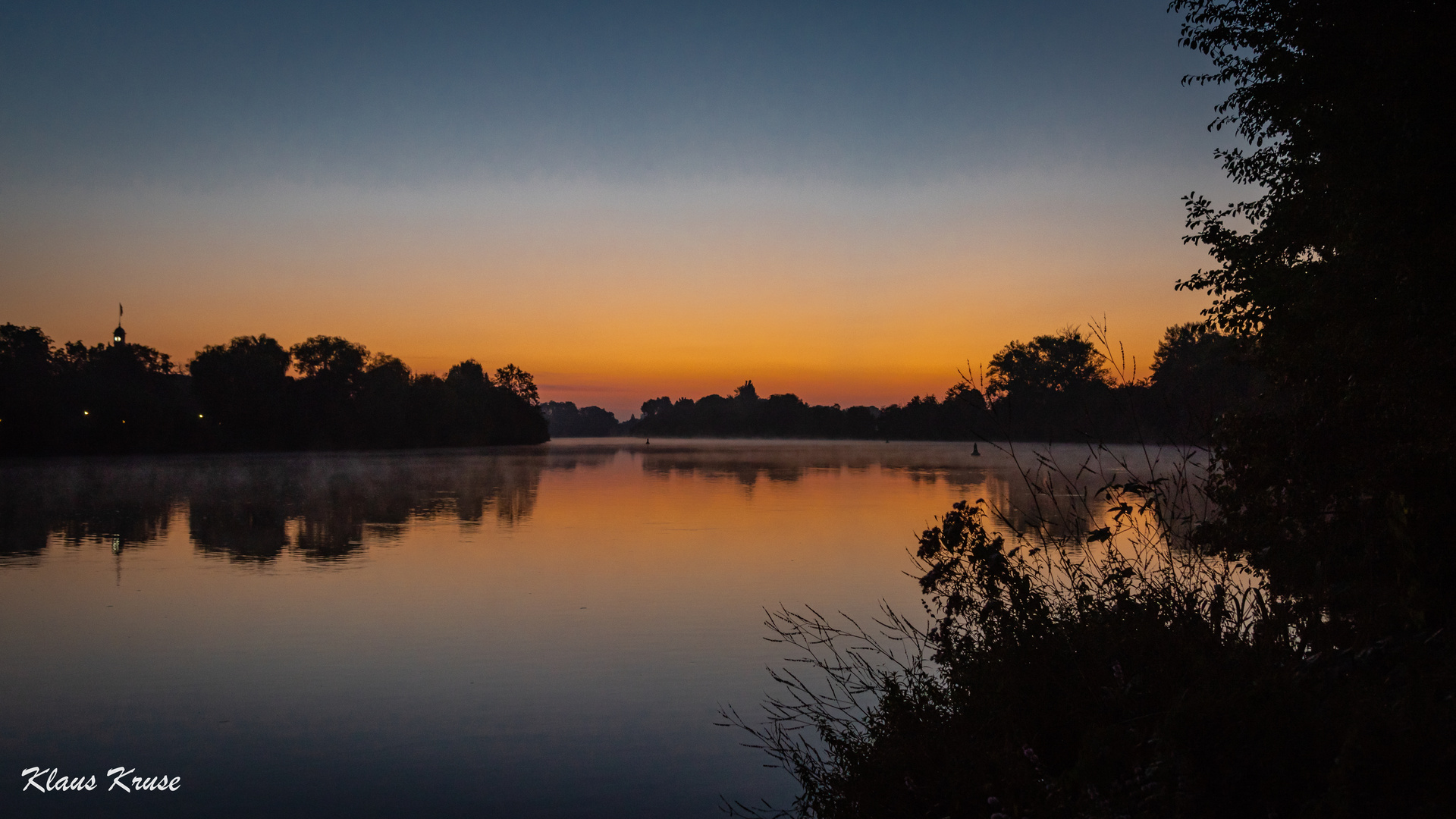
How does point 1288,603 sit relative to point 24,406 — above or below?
below

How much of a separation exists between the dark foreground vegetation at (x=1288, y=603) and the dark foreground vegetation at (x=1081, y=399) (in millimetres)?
570

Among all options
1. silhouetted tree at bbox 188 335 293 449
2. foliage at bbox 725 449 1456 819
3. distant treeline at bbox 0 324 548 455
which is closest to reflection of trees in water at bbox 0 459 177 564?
foliage at bbox 725 449 1456 819

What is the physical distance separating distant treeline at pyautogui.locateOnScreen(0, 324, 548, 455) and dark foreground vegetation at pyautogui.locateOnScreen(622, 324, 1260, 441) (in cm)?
6715

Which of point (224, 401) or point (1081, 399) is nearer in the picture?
point (1081, 399)

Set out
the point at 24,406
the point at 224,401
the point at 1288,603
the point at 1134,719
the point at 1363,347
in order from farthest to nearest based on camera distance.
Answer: the point at 224,401
the point at 24,406
the point at 1363,347
the point at 1288,603
the point at 1134,719

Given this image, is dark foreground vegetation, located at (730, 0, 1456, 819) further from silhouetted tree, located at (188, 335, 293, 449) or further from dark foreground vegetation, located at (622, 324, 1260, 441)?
silhouetted tree, located at (188, 335, 293, 449)

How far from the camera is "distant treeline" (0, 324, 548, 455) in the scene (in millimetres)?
72250

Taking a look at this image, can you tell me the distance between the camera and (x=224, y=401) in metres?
90.4

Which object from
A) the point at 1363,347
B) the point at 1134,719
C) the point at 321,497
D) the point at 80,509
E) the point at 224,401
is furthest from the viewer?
the point at 224,401

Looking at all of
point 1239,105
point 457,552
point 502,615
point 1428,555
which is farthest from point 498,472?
point 1428,555

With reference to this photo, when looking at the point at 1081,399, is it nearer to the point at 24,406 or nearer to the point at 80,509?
the point at 80,509

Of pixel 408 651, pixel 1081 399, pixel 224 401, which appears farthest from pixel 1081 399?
pixel 224 401

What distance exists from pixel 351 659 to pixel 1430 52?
36.0 ft

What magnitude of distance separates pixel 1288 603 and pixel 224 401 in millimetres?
100241
